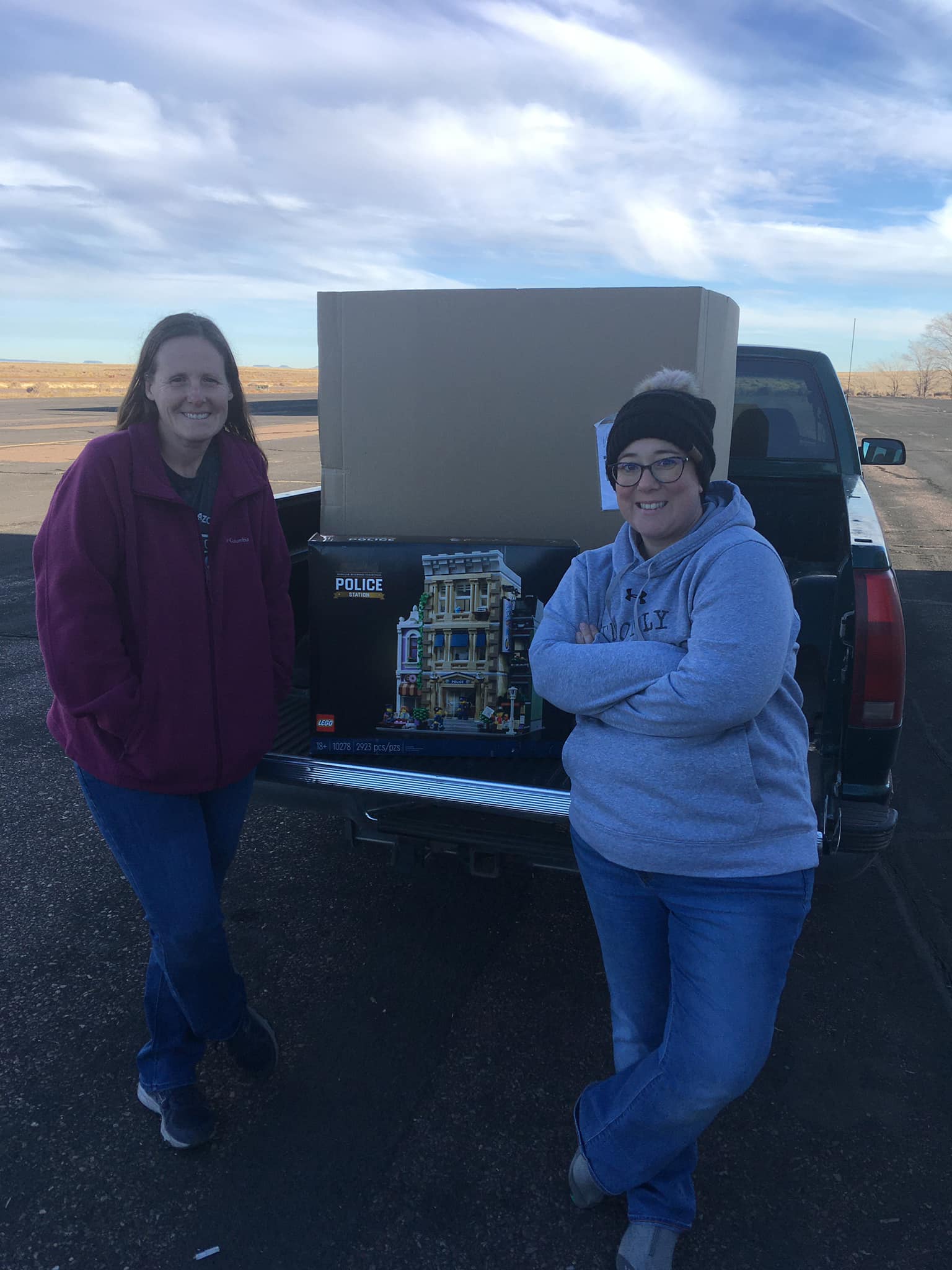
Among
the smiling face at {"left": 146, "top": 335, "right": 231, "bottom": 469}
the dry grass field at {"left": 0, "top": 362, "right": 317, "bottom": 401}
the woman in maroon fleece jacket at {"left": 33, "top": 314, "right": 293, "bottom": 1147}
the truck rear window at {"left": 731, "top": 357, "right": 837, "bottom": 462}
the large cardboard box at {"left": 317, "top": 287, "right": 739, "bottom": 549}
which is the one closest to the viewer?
the woman in maroon fleece jacket at {"left": 33, "top": 314, "right": 293, "bottom": 1147}

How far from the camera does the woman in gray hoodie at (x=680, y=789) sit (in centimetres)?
182

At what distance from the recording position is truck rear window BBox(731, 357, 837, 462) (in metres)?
4.79

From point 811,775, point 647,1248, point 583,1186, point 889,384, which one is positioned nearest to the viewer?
point 647,1248

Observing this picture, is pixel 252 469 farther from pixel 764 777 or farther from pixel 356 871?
pixel 356 871

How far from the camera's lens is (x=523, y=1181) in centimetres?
233

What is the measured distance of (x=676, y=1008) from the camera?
1946 mm

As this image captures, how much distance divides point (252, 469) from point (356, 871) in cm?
195

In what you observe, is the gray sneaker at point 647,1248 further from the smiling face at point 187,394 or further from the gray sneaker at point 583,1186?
the smiling face at point 187,394

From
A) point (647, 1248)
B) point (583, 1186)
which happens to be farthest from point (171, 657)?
point (647, 1248)

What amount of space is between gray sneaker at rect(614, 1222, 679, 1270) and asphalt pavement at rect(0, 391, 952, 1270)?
0.26 feet

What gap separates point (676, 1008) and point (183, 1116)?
131cm

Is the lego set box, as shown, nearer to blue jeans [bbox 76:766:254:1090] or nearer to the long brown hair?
blue jeans [bbox 76:766:254:1090]

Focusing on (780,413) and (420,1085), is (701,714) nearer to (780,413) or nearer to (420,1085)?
(420,1085)

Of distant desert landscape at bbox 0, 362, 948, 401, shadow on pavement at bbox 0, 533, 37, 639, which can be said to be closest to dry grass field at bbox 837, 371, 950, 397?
distant desert landscape at bbox 0, 362, 948, 401
